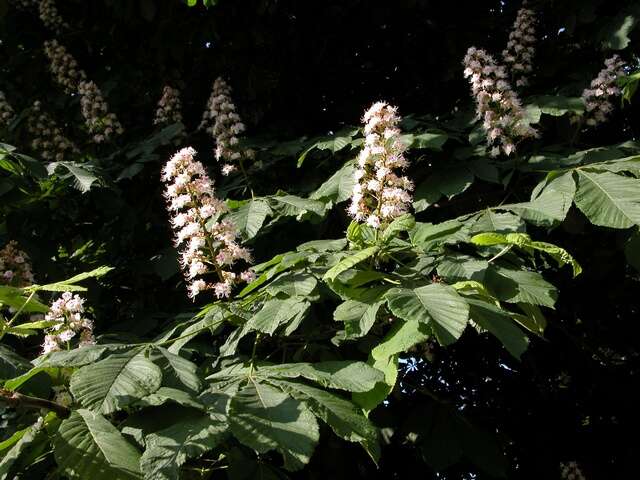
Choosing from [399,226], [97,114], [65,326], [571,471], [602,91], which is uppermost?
[97,114]

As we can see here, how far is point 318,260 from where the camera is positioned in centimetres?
195

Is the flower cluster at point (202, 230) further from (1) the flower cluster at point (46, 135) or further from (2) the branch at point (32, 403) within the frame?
(1) the flower cluster at point (46, 135)

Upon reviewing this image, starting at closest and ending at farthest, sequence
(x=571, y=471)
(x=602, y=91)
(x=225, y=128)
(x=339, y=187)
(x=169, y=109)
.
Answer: (x=339, y=187)
(x=602, y=91)
(x=225, y=128)
(x=169, y=109)
(x=571, y=471)

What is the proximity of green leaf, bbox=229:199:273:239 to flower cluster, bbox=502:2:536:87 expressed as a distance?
185 cm

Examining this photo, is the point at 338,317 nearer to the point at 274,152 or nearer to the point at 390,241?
the point at 390,241

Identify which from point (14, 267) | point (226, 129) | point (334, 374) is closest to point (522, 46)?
point (226, 129)

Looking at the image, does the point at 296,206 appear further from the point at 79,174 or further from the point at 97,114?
the point at 97,114

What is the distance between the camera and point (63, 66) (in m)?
4.49

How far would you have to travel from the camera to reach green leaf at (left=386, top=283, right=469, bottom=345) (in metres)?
1.36

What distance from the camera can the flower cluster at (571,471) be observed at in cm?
409

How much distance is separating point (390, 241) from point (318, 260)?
0.74 feet

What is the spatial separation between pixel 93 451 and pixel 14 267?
2.02 meters

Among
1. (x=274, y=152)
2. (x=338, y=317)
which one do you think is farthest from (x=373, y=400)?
(x=274, y=152)

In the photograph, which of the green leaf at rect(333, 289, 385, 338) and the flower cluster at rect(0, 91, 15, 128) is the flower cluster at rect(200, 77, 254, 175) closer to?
the flower cluster at rect(0, 91, 15, 128)
